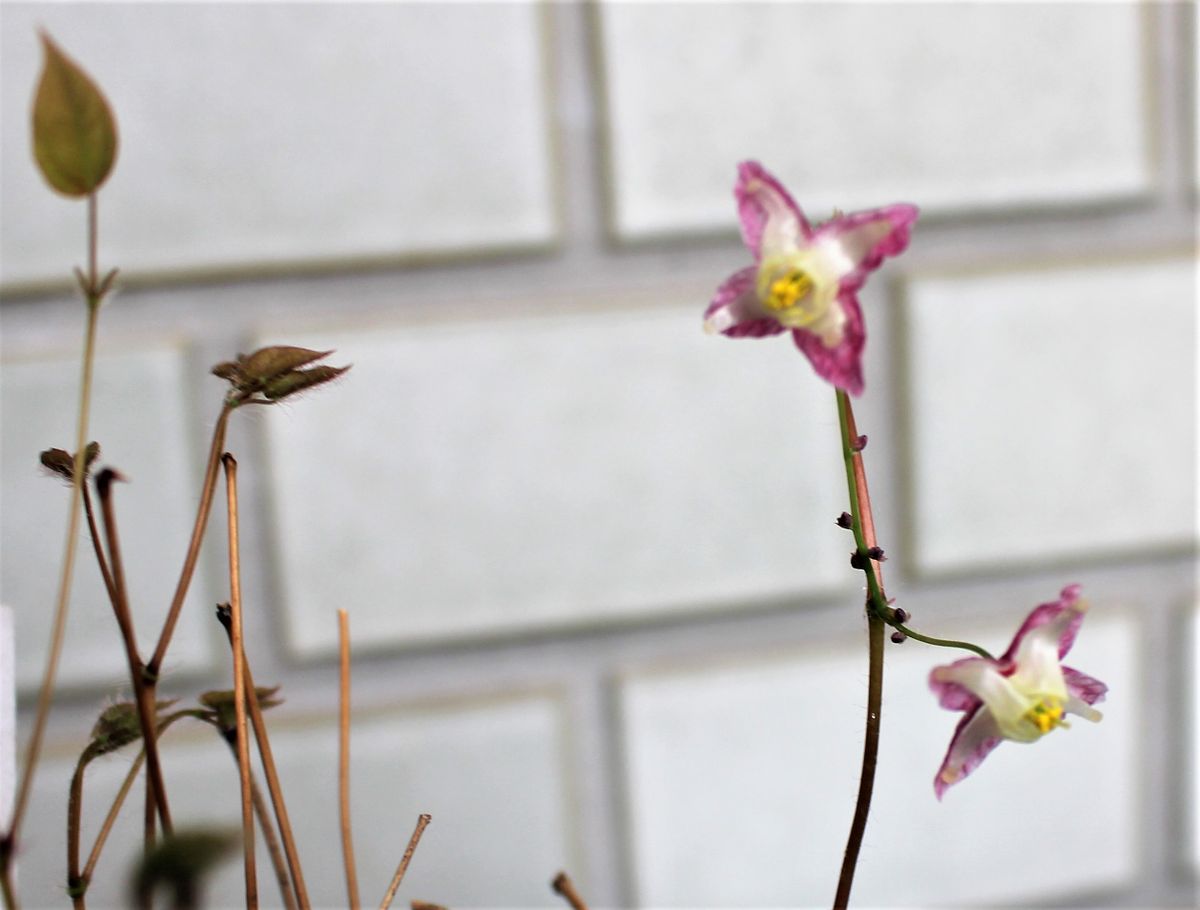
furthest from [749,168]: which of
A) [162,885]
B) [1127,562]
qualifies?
[1127,562]

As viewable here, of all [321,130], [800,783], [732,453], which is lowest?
[800,783]

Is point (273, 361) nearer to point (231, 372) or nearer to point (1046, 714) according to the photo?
point (231, 372)

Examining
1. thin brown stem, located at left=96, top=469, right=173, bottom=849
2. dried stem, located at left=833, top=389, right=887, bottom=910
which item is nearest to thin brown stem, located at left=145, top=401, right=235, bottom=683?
thin brown stem, located at left=96, top=469, right=173, bottom=849

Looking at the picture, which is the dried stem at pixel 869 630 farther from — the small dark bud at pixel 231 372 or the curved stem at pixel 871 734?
the small dark bud at pixel 231 372

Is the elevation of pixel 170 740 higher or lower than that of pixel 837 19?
lower

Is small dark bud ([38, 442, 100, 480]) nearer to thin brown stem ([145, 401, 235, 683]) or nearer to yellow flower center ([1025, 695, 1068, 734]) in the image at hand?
thin brown stem ([145, 401, 235, 683])

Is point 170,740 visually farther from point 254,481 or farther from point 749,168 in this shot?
point 749,168
